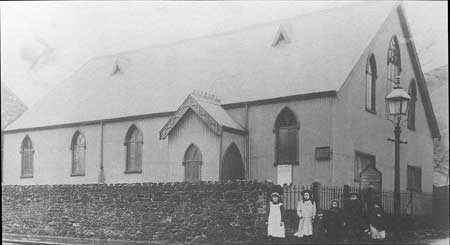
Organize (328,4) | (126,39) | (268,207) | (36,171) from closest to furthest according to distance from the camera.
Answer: (328,4)
(268,207)
(126,39)
(36,171)

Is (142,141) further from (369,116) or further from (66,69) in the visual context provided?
(369,116)

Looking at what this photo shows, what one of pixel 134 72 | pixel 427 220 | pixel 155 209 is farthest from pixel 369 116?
pixel 134 72

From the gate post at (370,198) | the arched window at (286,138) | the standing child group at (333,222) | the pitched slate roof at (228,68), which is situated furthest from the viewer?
the arched window at (286,138)

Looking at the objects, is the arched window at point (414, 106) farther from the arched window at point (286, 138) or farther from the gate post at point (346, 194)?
the arched window at point (286, 138)

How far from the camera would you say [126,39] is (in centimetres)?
1400

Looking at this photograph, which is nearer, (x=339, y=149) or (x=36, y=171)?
(x=339, y=149)

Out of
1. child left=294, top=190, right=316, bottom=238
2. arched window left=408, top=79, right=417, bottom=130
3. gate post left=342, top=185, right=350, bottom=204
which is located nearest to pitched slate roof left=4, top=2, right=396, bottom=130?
arched window left=408, top=79, right=417, bottom=130

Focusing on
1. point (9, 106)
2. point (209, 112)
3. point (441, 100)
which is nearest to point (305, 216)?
point (441, 100)

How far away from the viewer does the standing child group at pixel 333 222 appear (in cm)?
1152

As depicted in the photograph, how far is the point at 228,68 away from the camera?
15.7 metres

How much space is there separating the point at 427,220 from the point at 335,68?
13.3ft

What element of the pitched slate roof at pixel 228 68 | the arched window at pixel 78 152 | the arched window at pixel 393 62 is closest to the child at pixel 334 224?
the arched window at pixel 393 62

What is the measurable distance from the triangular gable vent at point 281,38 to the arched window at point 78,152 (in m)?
7.93

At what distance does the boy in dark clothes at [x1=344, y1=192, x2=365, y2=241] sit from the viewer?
11.6 metres
